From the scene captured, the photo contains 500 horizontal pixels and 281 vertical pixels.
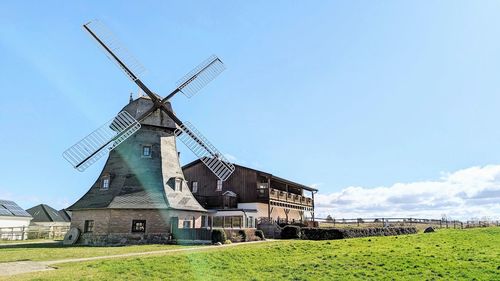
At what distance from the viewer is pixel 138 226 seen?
2378cm

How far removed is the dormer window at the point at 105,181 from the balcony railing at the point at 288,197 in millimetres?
16075

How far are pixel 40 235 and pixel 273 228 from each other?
22.2 metres

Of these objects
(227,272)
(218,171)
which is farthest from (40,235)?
(227,272)

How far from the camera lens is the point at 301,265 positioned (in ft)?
39.3

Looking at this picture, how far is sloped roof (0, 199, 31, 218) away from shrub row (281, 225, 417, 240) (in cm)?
2975

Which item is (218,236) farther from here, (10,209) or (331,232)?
(10,209)

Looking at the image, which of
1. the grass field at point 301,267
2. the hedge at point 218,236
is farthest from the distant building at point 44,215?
the grass field at point 301,267

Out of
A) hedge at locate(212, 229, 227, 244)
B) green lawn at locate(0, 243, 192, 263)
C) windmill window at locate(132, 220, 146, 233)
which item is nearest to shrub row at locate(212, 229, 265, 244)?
hedge at locate(212, 229, 227, 244)

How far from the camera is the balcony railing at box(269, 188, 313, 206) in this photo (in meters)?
36.7

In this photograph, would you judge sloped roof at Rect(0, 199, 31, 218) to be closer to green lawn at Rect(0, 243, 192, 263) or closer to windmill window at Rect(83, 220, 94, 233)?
windmill window at Rect(83, 220, 94, 233)

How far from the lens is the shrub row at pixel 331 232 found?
25.3m

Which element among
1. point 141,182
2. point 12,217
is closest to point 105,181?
point 141,182

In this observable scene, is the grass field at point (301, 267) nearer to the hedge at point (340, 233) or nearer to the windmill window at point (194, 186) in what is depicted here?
the hedge at point (340, 233)

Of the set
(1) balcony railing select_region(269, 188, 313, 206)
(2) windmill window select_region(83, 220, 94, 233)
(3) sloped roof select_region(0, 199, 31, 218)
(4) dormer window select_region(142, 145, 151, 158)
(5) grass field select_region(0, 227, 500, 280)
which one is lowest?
(5) grass field select_region(0, 227, 500, 280)
